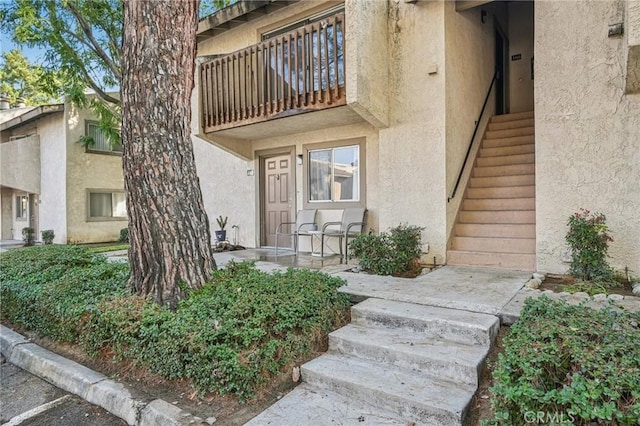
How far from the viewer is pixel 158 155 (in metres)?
3.64

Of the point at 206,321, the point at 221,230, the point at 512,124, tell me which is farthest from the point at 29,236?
the point at 512,124

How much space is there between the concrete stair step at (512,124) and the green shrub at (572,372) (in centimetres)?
594

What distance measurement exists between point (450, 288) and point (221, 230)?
6547 mm

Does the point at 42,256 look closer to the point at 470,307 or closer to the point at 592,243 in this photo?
the point at 470,307

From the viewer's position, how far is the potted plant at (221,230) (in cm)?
921

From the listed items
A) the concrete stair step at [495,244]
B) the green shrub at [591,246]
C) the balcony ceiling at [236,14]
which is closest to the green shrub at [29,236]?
the balcony ceiling at [236,14]

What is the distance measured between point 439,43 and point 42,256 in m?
7.20

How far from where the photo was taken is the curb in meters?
2.59

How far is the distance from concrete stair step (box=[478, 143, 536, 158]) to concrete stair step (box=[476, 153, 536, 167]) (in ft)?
0.33

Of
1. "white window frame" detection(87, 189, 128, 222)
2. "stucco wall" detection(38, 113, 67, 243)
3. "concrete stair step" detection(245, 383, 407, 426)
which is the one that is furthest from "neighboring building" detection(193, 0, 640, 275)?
"stucco wall" detection(38, 113, 67, 243)

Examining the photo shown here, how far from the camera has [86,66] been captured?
8.73 meters

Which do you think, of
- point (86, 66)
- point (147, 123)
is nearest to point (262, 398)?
point (147, 123)

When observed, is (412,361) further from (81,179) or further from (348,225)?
(81,179)

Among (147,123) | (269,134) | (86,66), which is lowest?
(147,123)
